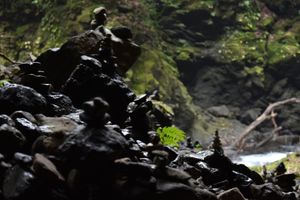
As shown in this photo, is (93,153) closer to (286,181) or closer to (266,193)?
(266,193)

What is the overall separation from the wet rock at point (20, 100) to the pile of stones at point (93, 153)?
0.01 metres

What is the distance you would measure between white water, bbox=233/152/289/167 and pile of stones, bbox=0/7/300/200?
10.5 metres

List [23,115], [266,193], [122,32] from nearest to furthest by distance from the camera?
[23,115], [266,193], [122,32]

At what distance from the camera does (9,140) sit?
13.7ft

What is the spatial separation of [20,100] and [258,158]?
14.7 m

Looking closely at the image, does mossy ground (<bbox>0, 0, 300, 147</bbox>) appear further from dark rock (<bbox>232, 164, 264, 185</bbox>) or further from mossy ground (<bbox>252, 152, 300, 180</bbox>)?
dark rock (<bbox>232, 164, 264, 185</bbox>)

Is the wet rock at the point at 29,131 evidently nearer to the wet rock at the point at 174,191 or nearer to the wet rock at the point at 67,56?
the wet rock at the point at 174,191

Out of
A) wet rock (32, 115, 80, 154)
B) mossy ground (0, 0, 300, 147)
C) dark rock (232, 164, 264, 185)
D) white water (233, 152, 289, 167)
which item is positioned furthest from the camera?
mossy ground (0, 0, 300, 147)

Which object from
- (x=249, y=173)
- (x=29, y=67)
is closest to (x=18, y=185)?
(x=29, y=67)

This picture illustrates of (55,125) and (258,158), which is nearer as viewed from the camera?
(55,125)

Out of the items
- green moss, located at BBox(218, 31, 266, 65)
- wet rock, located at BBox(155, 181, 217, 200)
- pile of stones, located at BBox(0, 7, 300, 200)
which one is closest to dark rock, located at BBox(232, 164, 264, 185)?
pile of stones, located at BBox(0, 7, 300, 200)

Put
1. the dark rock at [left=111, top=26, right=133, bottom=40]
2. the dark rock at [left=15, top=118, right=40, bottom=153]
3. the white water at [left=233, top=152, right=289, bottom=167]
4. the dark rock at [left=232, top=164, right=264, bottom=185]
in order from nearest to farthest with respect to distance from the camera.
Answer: the dark rock at [left=15, top=118, right=40, bottom=153] < the dark rock at [left=232, top=164, right=264, bottom=185] < the dark rock at [left=111, top=26, right=133, bottom=40] < the white water at [left=233, top=152, right=289, bottom=167]

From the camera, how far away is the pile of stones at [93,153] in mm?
3859

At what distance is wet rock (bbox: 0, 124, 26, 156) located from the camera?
4.15 m
